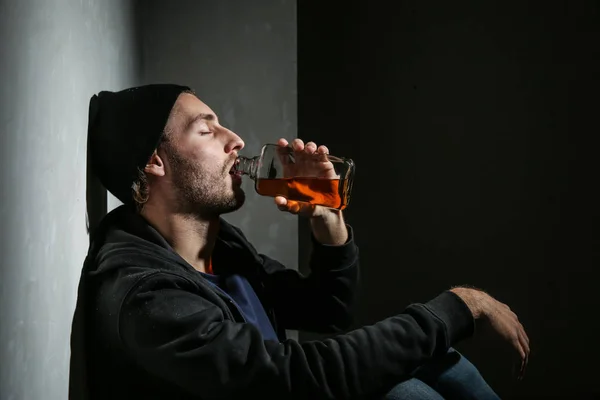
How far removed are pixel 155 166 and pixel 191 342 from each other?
420 millimetres

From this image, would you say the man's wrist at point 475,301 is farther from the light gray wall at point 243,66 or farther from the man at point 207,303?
the light gray wall at point 243,66

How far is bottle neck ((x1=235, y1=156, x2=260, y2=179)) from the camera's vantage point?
1.33 m

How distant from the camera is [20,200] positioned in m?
0.81

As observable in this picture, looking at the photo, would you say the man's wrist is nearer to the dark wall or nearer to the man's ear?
the man's ear

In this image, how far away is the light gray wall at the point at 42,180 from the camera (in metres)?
0.78

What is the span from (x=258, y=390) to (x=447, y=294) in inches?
14.6

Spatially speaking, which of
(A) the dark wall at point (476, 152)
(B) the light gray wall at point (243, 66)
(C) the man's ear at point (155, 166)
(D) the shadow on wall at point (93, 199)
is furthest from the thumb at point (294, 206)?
(A) the dark wall at point (476, 152)

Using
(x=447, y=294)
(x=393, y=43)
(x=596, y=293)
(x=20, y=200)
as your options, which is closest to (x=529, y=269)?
(x=596, y=293)

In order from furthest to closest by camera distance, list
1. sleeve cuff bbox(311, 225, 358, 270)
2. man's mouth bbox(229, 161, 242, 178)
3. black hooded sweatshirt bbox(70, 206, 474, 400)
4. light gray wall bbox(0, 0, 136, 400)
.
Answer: sleeve cuff bbox(311, 225, 358, 270) < man's mouth bbox(229, 161, 242, 178) < black hooded sweatshirt bbox(70, 206, 474, 400) < light gray wall bbox(0, 0, 136, 400)

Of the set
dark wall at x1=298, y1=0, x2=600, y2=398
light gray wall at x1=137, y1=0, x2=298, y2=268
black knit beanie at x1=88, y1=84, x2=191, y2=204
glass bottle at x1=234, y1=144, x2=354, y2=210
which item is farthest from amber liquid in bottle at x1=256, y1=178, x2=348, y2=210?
dark wall at x1=298, y1=0, x2=600, y2=398

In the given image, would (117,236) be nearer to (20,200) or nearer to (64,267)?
(64,267)

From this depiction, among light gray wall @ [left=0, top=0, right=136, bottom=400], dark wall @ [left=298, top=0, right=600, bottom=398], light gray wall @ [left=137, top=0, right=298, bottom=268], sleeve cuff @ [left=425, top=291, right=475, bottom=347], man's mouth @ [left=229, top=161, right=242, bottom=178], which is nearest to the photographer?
light gray wall @ [left=0, top=0, right=136, bottom=400]

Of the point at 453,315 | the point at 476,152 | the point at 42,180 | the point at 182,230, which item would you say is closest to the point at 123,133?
the point at 182,230

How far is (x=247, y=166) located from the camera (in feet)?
4.46
